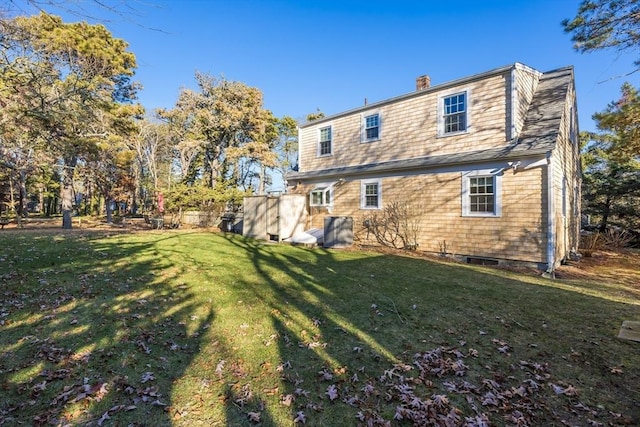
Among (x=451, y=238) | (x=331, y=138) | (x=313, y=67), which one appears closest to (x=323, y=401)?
(x=451, y=238)

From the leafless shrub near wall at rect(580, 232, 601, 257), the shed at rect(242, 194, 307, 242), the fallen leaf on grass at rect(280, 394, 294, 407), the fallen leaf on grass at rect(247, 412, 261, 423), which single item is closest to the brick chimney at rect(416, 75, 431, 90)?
the shed at rect(242, 194, 307, 242)

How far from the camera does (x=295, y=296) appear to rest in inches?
229

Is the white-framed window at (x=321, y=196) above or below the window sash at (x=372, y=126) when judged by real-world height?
below

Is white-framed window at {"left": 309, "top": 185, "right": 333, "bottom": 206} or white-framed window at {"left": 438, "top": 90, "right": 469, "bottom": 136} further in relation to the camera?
white-framed window at {"left": 309, "top": 185, "right": 333, "bottom": 206}

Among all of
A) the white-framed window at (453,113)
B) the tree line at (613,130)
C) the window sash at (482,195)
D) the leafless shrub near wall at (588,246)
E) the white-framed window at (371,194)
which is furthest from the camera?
the leafless shrub near wall at (588,246)

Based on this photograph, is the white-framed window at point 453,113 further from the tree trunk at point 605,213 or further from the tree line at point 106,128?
the tree trunk at point 605,213

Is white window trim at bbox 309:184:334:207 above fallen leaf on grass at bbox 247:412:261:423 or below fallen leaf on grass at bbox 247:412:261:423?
above

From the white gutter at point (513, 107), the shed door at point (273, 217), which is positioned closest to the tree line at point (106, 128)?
the shed door at point (273, 217)

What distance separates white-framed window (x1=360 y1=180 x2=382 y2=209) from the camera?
12539 mm

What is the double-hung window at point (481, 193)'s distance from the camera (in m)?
9.66

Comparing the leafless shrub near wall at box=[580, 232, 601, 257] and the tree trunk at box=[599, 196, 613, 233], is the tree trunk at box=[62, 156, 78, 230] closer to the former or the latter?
the leafless shrub near wall at box=[580, 232, 601, 257]

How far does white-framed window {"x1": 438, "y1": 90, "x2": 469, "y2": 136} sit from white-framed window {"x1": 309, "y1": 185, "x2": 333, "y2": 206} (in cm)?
530

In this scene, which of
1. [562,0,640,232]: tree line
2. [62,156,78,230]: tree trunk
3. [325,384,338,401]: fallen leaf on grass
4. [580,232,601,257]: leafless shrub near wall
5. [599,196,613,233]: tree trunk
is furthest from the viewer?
[599,196,613,233]: tree trunk

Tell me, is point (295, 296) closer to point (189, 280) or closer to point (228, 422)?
point (189, 280)
